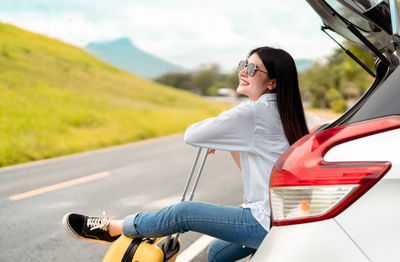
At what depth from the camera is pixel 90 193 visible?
6145mm

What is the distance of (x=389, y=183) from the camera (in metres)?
1.37

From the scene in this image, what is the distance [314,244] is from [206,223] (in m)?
0.82

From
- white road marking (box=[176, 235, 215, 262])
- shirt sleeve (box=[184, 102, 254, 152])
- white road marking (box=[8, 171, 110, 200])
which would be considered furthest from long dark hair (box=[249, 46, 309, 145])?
white road marking (box=[8, 171, 110, 200])

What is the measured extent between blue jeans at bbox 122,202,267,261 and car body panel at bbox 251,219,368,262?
59cm

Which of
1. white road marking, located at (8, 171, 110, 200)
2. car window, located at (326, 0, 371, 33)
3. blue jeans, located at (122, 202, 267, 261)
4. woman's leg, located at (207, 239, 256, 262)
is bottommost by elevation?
white road marking, located at (8, 171, 110, 200)

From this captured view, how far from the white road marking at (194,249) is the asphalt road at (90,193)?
0.07 m

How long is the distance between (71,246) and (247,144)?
2.56m

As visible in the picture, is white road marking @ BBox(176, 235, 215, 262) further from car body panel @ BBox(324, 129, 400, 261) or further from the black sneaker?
car body panel @ BBox(324, 129, 400, 261)

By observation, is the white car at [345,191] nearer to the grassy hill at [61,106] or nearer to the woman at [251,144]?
the woman at [251,144]

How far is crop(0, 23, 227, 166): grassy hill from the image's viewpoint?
1133 cm

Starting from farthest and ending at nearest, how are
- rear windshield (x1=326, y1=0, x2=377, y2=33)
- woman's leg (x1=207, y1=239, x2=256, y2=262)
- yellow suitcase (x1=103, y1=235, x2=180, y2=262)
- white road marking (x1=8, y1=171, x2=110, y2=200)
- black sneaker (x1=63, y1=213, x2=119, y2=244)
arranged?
white road marking (x1=8, y1=171, x2=110, y2=200)
woman's leg (x1=207, y1=239, x2=256, y2=262)
black sneaker (x1=63, y1=213, x2=119, y2=244)
yellow suitcase (x1=103, y1=235, x2=180, y2=262)
rear windshield (x1=326, y1=0, x2=377, y2=33)

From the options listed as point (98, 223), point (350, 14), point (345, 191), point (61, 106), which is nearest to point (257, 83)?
point (350, 14)

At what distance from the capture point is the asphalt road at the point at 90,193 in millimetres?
3953

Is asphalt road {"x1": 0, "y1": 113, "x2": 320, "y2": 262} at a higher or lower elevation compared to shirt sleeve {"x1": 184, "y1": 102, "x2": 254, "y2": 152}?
lower
